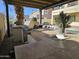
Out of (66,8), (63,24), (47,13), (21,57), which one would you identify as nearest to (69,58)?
(21,57)

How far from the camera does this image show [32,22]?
13.6m

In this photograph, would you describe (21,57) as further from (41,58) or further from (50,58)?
(50,58)

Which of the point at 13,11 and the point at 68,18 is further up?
the point at 13,11

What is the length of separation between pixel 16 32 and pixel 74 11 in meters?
14.6

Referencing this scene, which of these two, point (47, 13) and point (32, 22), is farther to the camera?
point (47, 13)

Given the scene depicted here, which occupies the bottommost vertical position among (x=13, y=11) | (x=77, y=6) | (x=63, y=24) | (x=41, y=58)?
(x=41, y=58)

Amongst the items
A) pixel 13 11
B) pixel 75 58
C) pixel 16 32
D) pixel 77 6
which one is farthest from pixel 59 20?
pixel 77 6

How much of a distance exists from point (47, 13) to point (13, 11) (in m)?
14.8

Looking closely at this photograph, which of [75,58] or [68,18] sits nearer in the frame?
[75,58]

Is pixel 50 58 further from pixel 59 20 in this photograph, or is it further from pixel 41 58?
pixel 59 20

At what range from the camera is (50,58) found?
10.9ft

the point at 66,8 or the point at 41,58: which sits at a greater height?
the point at 66,8

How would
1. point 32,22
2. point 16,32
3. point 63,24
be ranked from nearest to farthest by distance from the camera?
point 63,24
point 16,32
point 32,22

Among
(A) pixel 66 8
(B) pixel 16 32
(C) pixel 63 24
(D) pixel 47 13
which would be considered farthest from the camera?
(D) pixel 47 13
